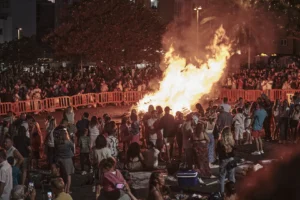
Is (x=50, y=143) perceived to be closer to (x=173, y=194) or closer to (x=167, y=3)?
(x=173, y=194)

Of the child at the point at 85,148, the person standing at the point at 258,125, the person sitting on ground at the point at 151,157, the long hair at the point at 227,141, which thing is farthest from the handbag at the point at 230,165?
the person standing at the point at 258,125

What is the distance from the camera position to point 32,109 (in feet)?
89.0

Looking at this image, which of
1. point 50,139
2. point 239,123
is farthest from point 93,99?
point 50,139

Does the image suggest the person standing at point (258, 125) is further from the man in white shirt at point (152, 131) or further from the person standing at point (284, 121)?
the man in white shirt at point (152, 131)

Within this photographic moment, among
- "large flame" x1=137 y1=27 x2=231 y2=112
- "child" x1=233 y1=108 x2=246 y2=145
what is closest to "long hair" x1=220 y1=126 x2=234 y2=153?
"child" x1=233 y1=108 x2=246 y2=145

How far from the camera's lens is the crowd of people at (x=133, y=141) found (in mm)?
10711

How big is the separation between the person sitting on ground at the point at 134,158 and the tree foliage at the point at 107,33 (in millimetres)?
26308

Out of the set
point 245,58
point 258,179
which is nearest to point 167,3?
point 245,58

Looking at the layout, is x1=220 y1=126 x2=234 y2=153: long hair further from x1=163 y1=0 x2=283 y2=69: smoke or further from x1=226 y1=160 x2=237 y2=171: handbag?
x1=163 y1=0 x2=283 y2=69: smoke

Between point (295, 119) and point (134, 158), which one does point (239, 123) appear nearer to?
point (295, 119)

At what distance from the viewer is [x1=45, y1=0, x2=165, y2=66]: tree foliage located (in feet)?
132

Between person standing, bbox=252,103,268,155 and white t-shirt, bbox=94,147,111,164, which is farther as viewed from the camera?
person standing, bbox=252,103,268,155

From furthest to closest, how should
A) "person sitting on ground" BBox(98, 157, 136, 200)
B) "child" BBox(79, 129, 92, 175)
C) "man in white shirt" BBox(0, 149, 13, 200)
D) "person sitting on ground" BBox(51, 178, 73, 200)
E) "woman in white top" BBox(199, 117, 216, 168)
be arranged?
1. "woman in white top" BBox(199, 117, 216, 168)
2. "child" BBox(79, 129, 92, 175)
3. "man in white shirt" BBox(0, 149, 13, 200)
4. "person sitting on ground" BBox(98, 157, 136, 200)
5. "person sitting on ground" BBox(51, 178, 73, 200)

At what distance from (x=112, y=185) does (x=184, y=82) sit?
55.3 feet
